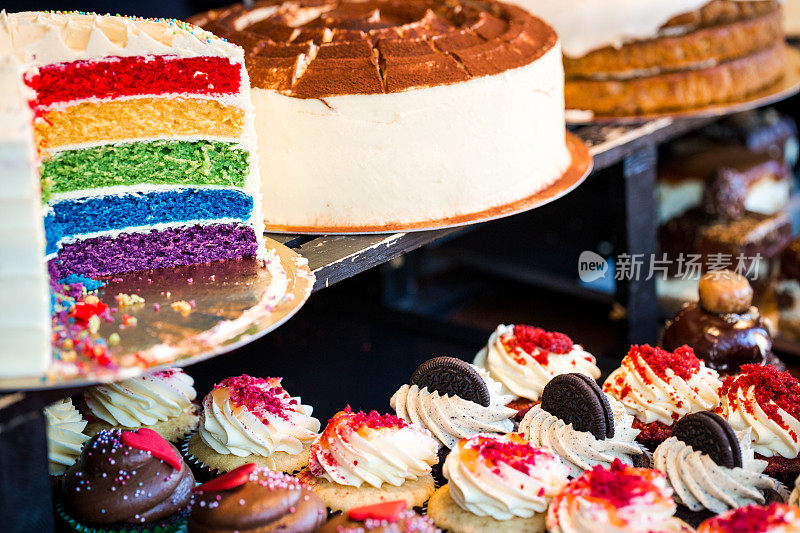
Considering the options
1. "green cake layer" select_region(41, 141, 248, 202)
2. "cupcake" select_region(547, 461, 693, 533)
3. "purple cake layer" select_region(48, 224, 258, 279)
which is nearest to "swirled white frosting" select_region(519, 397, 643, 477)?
"cupcake" select_region(547, 461, 693, 533)

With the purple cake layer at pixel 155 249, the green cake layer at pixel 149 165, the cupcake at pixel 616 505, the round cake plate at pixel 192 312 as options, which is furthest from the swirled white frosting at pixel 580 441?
the green cake layer at pixel 149 165

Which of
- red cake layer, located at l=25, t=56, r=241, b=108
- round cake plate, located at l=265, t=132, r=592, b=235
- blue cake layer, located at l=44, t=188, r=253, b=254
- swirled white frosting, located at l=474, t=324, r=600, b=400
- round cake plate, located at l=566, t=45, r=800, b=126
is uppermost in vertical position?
red cake layer, located at l=25, t=56, r=241, b=108

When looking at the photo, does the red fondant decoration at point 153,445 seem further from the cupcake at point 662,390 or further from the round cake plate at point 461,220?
the cupcake at point 662,390

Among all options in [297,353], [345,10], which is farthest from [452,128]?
[297,353]

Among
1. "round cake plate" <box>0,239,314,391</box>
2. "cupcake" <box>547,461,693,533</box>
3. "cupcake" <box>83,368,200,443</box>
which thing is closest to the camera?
"round cake plate" <box>0,239,314,391</box>

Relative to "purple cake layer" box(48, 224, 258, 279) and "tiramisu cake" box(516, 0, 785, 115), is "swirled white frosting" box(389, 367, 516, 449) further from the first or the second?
"tiramisu cake" box(516, 0, 785, 115)

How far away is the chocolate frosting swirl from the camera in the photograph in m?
2.10

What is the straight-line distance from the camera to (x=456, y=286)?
16.3ft

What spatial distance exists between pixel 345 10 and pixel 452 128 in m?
0.72

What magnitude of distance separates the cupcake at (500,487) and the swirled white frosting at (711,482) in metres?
0.25

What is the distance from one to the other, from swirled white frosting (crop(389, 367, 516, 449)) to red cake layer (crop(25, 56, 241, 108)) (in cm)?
90

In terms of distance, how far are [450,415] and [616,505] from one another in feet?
1.85

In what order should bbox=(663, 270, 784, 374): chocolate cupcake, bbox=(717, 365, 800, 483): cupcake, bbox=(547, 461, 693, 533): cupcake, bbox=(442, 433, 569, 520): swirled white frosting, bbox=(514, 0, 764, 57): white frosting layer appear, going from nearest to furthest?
1. bbox=(547, 461, 693, 533): cupcake
2. bbox=(442, 433, 569, 520): swirled white frosting
3. bbox=(717, 365, 800, 483): cupcake
4. bbox=(663, 270, 784, 374): chocolate cupcake
5. bbox=(514, 0, 764, 57): white frosting layer

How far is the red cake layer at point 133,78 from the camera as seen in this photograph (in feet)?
7.06
